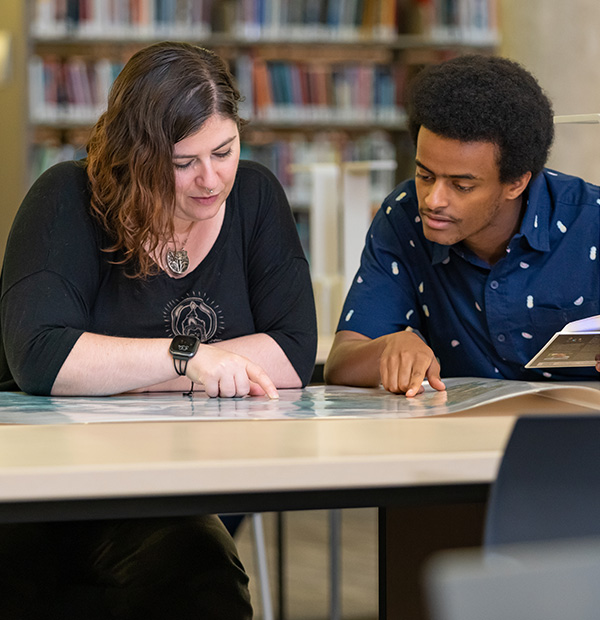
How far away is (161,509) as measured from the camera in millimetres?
684

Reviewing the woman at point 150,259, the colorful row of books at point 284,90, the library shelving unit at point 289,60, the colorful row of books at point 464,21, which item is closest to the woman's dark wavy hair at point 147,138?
the woman at point 150,259

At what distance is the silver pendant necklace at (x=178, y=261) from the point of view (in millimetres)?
1458

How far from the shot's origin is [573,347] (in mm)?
1254

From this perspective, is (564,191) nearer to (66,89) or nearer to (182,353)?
(182,353)

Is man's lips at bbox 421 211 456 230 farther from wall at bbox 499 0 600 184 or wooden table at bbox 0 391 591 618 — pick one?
wall at bbox 499 0 600 184

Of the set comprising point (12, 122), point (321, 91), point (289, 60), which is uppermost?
point (289, 60)

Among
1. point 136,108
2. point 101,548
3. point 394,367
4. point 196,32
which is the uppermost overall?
point 196,32

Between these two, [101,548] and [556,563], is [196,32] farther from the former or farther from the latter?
[556,563]

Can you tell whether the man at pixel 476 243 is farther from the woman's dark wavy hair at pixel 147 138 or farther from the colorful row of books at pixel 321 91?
the colorful row of books at pixel 321 91

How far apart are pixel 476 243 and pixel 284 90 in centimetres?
299

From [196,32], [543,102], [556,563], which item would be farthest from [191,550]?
[196,32]

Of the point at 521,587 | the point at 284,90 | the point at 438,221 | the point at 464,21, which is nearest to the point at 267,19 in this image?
the point at 284,90

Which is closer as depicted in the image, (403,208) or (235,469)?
(235,469)

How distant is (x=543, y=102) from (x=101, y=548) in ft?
→ 3.44
